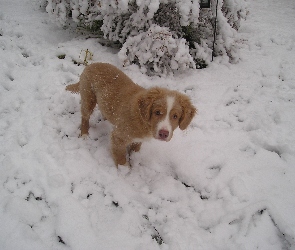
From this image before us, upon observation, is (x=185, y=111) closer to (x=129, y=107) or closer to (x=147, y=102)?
(x=147, y=102)

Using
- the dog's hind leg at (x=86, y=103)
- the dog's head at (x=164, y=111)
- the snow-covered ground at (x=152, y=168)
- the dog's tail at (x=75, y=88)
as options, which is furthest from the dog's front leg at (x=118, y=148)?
the dog's tail at (x=75, y=88)

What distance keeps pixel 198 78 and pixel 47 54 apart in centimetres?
307

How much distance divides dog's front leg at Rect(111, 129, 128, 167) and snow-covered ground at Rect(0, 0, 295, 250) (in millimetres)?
141

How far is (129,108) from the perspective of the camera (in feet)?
9.75

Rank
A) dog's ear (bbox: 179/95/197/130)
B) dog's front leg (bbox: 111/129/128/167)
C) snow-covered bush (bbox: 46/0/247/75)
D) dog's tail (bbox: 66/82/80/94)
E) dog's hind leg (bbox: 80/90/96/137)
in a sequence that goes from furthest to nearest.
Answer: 1. snow-covered bush (bbox: 46/0/247/75)
2. dog's tail (bbox: 66/82/80/94)
3. dog's hind leg (bbox: 80/90/96/137)
4. dog's front leg (bbox: 111/129/128/167)
5. dog's ear (bbox: 179/95/197/130)

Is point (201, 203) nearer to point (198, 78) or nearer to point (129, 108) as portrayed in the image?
point (129, 108)

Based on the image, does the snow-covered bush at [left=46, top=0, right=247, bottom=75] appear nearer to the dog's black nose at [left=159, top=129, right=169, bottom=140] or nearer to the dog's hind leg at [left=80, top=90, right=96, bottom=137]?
the dog's hind leg at [left=80, top=90, right=96, bottom=137]

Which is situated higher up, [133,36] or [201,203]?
[133,36]

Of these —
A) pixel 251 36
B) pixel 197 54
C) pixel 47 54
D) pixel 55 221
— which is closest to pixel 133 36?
pixel 197 54

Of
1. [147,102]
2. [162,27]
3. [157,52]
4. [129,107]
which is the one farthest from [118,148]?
[162,27]

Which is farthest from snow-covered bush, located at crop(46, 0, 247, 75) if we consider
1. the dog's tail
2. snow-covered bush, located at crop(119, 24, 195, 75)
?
the dog's tail

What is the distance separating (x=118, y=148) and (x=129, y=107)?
1.78 ft

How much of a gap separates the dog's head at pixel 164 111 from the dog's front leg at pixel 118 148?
0.49m

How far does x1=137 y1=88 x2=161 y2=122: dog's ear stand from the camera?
2.70 metres
